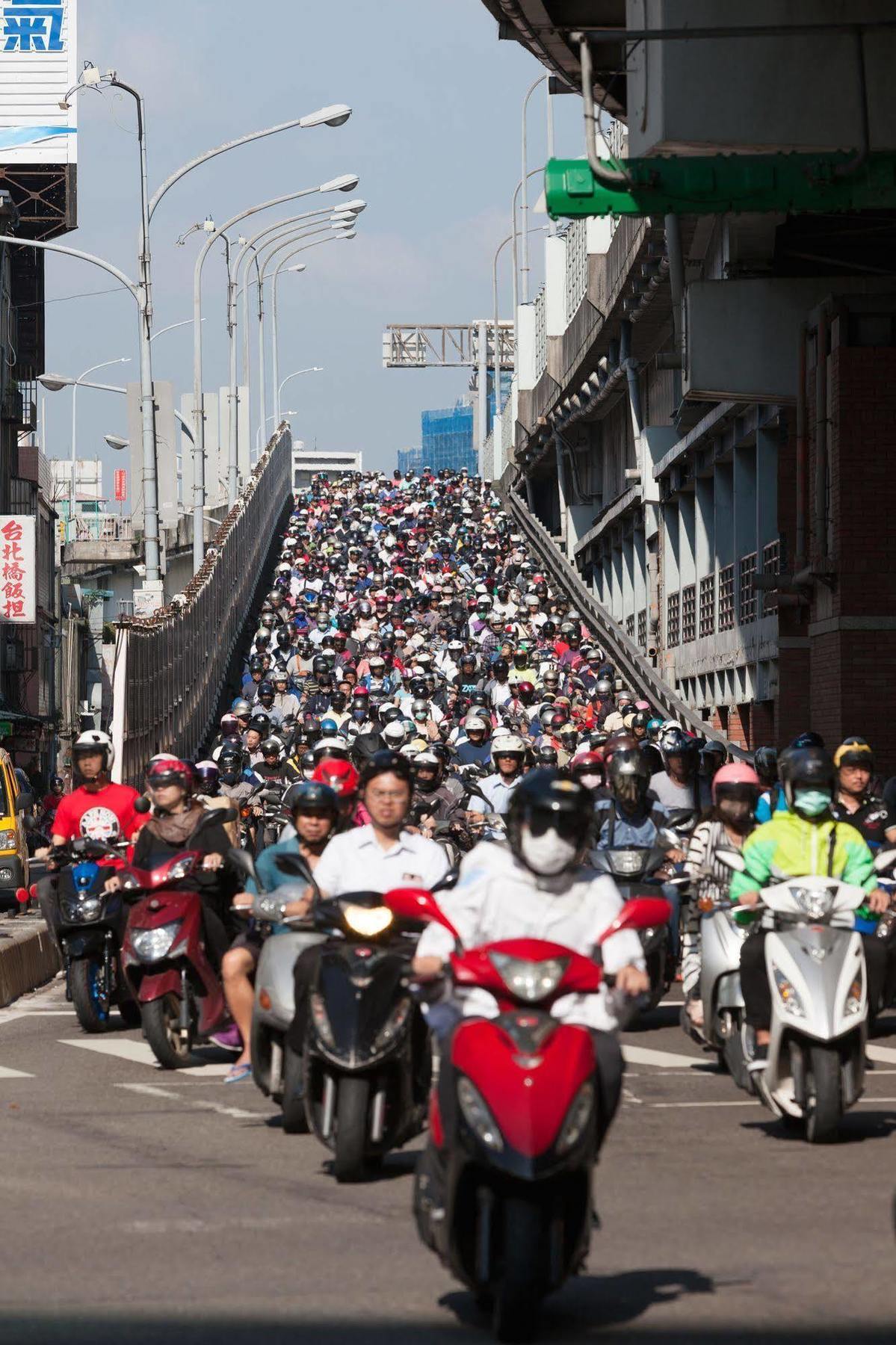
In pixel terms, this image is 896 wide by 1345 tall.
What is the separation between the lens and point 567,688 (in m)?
39.4

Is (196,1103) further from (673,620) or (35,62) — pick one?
(35,62)

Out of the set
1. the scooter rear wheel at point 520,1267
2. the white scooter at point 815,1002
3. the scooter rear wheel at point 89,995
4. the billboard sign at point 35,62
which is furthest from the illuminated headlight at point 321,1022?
the billboard sign at point 35,62

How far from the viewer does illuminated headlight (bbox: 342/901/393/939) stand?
927 cm

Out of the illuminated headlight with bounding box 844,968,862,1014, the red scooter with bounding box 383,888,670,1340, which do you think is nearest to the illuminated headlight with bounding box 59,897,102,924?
the illuminated headlight with bounding box 844,968,862,1014

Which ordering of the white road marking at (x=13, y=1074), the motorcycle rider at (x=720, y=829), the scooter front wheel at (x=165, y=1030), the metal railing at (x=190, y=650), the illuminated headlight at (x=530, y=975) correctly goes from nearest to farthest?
1. the illuminated headlight at (x=530, y=975)
2. the scooter front wheel at (x=165, y=1030)
3. the white road marking at (x=13, y=1074)
4. the motorcycle rider at (x=720, y=829)
5. the metal railing at (x=190, y=650)

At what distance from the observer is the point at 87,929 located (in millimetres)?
14711

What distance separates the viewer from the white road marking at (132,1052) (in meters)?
13.3

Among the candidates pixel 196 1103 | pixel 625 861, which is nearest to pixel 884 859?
pixel 196 1103

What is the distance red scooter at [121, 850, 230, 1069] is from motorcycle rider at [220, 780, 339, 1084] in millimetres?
745

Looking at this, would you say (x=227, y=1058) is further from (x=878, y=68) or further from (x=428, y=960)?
(x=878, y=68)

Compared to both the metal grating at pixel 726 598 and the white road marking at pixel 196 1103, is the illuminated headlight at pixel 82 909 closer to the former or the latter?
the white road marking at pixel 196 1103

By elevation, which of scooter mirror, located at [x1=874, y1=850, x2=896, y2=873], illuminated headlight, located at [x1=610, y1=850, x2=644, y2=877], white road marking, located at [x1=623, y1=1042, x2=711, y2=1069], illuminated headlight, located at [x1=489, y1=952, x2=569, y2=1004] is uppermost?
scooter mirror, located at [x1=874, y1=850, x2=896, y2=873]

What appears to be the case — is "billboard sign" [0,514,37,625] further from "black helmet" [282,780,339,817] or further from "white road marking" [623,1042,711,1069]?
"black helmet" [282,780,339,817]

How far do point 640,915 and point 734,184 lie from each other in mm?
13671
